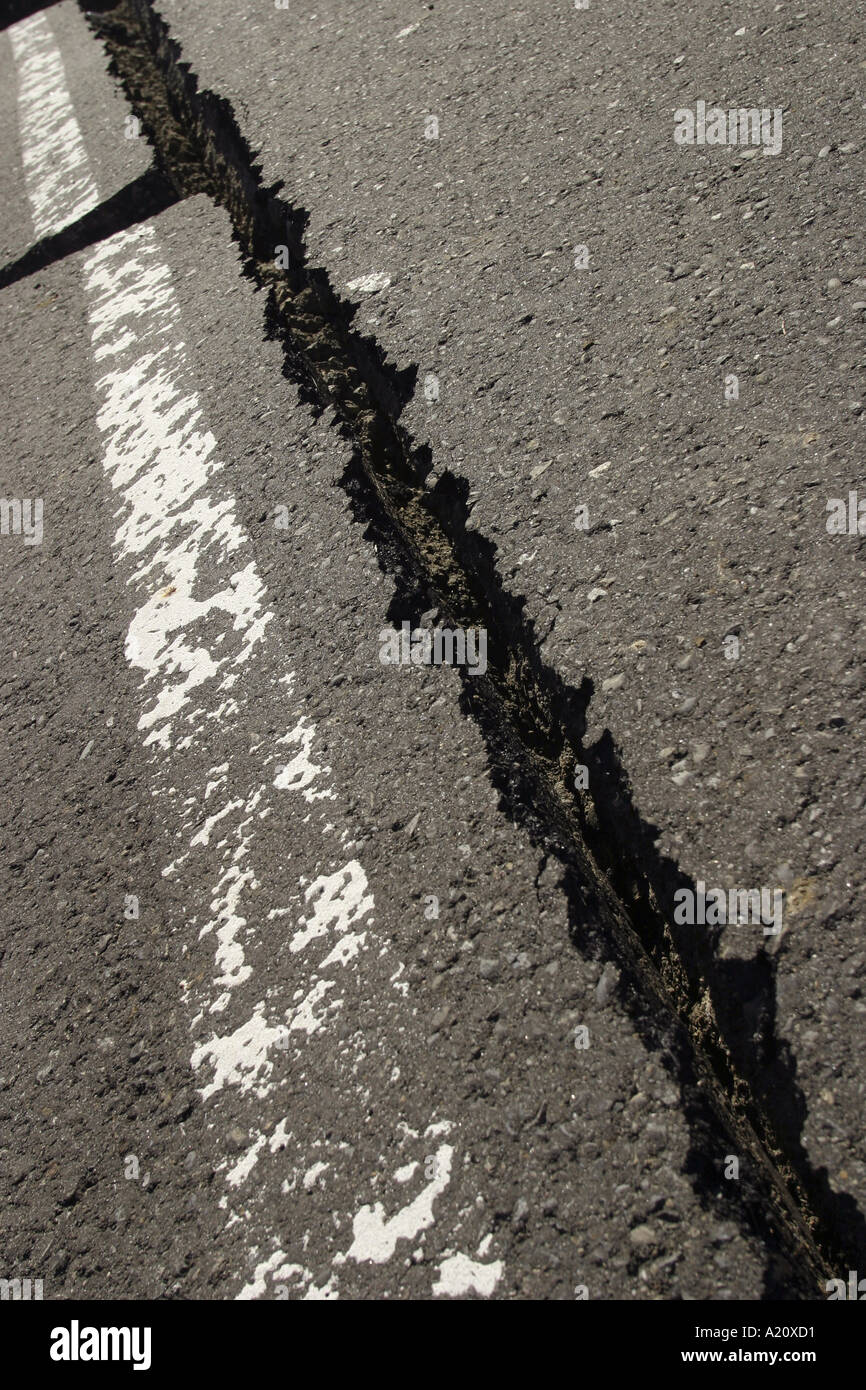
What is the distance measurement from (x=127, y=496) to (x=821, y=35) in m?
2.54

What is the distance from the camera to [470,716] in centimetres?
202

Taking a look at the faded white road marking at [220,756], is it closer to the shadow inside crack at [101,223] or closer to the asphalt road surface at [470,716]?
the asphalt road surface at [470,716]

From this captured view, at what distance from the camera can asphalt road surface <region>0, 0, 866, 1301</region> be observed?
57.9 inches

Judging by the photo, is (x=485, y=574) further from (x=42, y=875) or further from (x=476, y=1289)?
(x=476, y=1289)

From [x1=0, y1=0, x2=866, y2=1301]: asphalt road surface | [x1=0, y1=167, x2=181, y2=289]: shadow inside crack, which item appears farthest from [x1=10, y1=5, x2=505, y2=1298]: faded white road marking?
[x1=0, y1=167, x2=181, y2=289]: shadow inside crack

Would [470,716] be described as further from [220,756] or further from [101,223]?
[101,223]

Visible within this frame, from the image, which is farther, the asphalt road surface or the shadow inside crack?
the shadow inside crack

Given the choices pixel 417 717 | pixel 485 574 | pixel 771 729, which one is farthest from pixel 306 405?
pixel 771 729

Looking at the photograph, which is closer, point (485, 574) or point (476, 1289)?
point (476, 1289)

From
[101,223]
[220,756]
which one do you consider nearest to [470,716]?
[220,756]

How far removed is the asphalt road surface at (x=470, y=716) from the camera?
4.83 ft

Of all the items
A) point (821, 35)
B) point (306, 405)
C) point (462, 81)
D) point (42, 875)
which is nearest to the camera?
point (42, 875)

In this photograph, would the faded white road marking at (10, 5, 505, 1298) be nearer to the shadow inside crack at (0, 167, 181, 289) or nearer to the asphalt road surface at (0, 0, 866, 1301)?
the asphalt road surface at (0, 0, 866, 1301)
